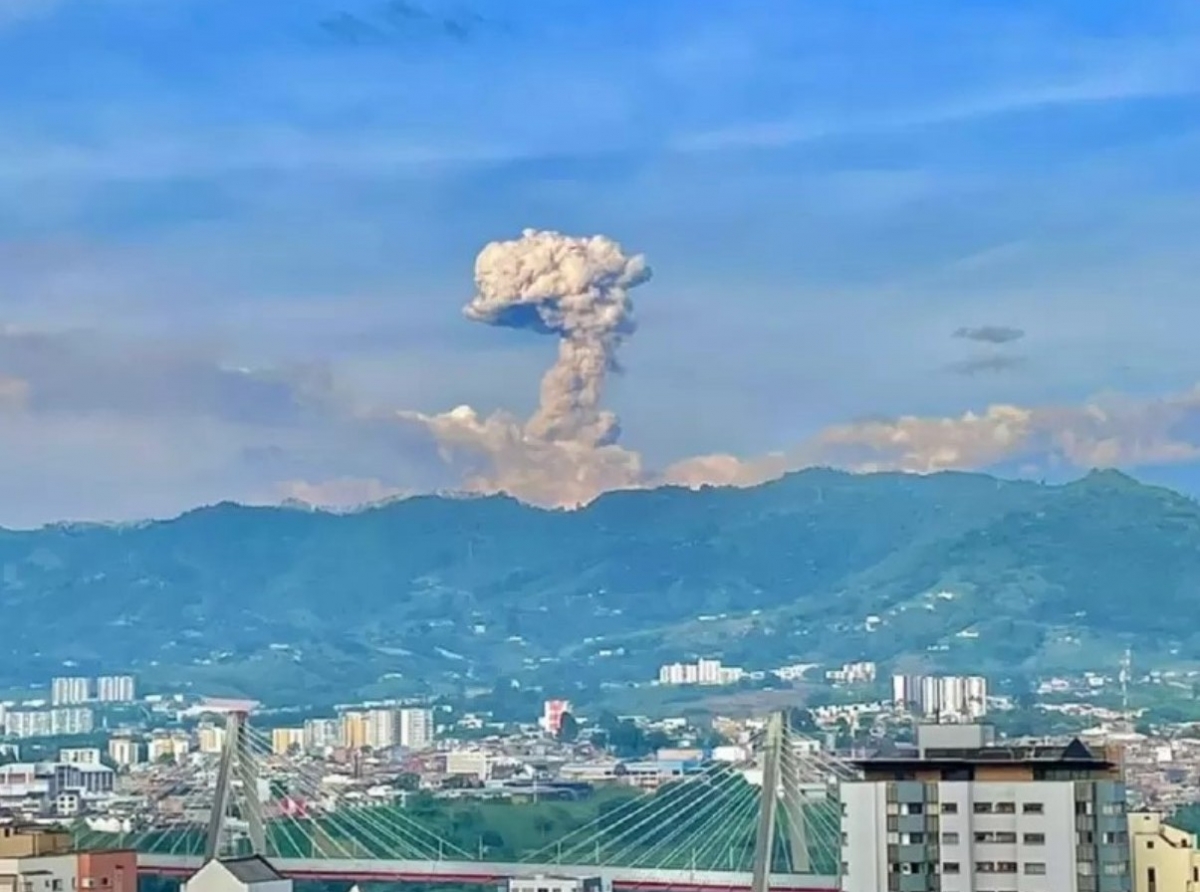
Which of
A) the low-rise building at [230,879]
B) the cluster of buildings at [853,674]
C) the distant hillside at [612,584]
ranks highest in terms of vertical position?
the distant hillside at [612,584]

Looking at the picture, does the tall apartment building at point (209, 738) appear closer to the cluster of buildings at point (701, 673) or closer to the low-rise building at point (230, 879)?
the cluster of buildings at point (701, 673)

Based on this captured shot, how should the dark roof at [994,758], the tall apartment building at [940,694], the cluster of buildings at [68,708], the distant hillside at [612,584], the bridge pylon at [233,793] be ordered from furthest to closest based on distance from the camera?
the distant hillside at [612,584]
the cluster of buildings at [68,708]
the tall apartment building at [940,694]
the bridge pylon at [233,793]
the dark roof at [994,758]

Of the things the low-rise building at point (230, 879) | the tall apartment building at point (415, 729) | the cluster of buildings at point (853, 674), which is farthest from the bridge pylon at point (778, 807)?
the cluster of buildings at point (853, 674)

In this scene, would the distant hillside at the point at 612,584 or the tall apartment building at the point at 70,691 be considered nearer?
the tall apartment building at the point at 70,691

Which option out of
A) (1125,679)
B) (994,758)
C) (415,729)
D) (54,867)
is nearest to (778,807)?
(54,867)

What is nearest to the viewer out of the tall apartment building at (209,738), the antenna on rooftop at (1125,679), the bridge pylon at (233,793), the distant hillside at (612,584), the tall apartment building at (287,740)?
the bridge pylon at (233,793)

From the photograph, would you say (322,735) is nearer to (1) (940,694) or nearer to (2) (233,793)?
(1) (940,694)

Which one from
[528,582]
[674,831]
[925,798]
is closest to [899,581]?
[528,582]
